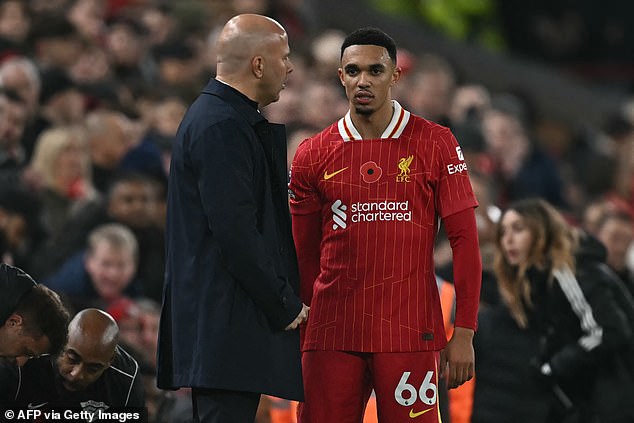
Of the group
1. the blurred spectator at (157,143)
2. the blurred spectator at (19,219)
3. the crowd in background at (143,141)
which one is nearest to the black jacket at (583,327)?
the crowd in background at (143,141)

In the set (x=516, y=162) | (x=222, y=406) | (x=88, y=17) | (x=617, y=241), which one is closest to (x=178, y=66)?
(x=88, y=17)

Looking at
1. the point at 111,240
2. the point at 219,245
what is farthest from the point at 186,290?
the point at 111,240

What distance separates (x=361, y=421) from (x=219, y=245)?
956 mm

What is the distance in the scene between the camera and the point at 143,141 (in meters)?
9.68

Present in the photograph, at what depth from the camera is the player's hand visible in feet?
16.6

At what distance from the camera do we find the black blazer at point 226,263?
4.84 meters

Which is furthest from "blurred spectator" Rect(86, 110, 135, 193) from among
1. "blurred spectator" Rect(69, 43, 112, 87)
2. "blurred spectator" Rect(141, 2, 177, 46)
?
"blurred spectator" Rect(141, 2, 177, 46)

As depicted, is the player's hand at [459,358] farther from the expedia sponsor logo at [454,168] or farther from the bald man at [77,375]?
the bald man at [77,375]

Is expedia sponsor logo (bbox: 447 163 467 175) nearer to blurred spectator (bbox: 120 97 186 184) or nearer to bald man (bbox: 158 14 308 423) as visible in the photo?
bald man (bbox: 158 14 308 423)

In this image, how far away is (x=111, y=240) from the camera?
318 inches

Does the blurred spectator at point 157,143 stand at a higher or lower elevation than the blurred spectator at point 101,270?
higher

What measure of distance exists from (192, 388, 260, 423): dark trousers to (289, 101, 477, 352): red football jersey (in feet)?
1.60

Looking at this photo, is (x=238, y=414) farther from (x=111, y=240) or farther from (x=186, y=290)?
(x=111, y=240)

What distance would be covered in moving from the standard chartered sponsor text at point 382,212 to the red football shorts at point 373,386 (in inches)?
19.7
